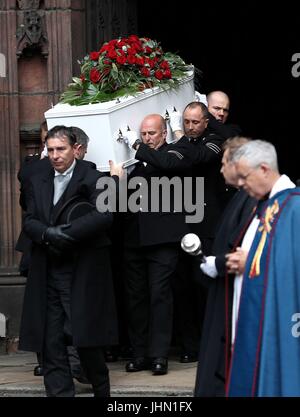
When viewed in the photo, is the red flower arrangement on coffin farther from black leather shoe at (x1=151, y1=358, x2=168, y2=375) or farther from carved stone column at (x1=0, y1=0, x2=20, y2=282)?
black leather shoe at (x1=151, y1=358, x2=168, y2=375)

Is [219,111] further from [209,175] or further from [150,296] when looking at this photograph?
[150,296]

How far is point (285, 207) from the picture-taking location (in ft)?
23.7

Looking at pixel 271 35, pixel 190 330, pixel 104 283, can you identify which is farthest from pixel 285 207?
pixel 271 35

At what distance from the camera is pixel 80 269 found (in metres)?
9.16

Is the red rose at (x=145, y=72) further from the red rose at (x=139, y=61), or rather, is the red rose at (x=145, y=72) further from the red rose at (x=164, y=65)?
the red rose at (x=164, y=65)

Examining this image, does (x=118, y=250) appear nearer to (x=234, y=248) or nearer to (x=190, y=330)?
(x=190, y=330)

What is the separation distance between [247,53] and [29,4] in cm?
605

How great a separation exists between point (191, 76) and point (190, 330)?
195cm

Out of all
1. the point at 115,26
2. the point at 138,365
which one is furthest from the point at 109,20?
the point at 138,365

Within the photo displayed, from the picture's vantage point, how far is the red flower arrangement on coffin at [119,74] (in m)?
10.2

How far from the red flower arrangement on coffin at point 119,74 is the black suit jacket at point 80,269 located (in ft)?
3.50

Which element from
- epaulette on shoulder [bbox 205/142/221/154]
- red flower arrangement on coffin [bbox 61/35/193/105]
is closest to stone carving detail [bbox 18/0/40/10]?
red flower arrangement on coffin [bbox 61/35/193/105]
